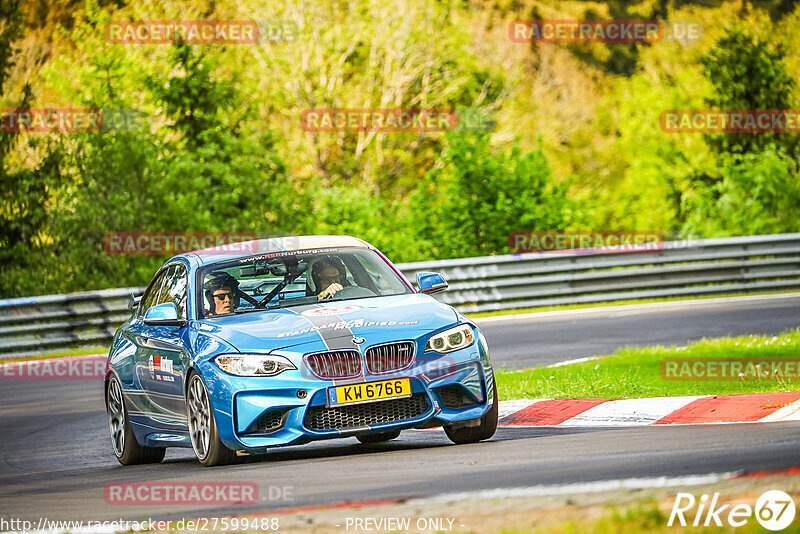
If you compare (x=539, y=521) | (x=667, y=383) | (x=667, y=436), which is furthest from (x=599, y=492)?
(x=667, y=383)

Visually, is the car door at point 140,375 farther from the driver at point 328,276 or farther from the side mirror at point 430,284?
the side mirror at point 430,284

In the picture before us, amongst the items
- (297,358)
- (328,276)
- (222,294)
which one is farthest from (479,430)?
(222,294)

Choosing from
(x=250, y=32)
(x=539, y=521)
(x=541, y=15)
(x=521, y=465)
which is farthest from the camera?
(x=541, y=15)

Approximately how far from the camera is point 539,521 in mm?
5191

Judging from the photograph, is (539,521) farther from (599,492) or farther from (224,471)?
(224,471)

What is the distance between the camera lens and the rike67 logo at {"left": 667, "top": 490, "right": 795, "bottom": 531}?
4.85 m

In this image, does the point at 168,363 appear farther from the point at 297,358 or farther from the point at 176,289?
the point at 297,358

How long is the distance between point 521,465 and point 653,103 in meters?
43.3

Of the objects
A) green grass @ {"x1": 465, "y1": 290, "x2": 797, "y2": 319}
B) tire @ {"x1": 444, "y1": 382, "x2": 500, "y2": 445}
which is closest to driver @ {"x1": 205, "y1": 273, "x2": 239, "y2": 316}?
tire @ {"x1": 444, "y1": 382, "x2": 500, "y2": 445}

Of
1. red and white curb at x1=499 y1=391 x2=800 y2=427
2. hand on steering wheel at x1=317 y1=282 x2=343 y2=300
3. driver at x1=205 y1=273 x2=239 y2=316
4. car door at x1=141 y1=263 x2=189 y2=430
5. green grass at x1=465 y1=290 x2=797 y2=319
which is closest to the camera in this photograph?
red and white curb at x1=499 y1=391 x2=800 y2=427

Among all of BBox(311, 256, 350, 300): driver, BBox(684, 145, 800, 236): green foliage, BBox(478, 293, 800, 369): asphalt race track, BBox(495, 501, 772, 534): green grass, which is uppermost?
BBox(495, 501, 772, 534): green grass

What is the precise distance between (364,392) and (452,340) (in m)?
0.75

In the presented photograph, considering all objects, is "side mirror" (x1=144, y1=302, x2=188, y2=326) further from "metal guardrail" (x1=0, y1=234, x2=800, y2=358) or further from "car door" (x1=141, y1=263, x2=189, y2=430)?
"metal guardrail" (x1=0, y1=234, x2=800, y2=358)

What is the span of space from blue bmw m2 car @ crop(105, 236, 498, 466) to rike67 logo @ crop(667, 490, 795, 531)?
10.8 feet
